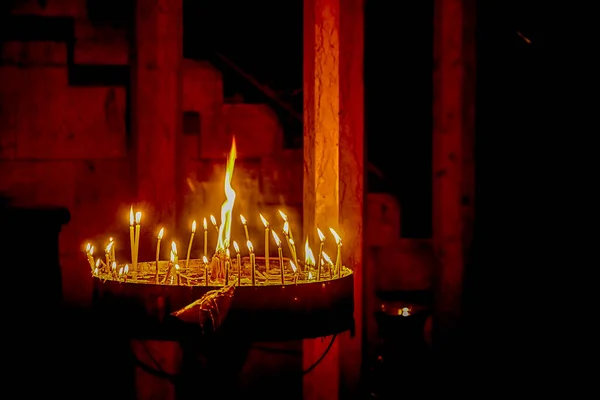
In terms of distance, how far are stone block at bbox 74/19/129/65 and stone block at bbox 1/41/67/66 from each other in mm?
111

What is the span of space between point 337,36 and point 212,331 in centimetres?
214

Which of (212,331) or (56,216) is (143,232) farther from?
(212,331)

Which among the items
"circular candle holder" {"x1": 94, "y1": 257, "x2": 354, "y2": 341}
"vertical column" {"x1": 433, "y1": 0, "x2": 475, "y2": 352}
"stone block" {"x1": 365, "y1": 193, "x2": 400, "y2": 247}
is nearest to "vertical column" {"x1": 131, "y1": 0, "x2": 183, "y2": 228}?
"circular candle holder" {"x1": 94, "y1": 257, "x2": 354, "y2": 341}

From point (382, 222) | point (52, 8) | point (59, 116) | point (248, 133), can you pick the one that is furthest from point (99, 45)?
point (382, 222)

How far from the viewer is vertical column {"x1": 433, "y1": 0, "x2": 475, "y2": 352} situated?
3.94 m

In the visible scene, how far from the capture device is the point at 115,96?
435 centimetres

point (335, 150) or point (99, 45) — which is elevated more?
point (99, 45)

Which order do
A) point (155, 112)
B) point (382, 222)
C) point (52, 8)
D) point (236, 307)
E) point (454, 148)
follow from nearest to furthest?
point (236, 307)
point (155, 112)
point (454, 148)
point (52, 8)
point (382, 222)

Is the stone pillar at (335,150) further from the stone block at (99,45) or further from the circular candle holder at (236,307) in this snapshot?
the stone block at (99,45)

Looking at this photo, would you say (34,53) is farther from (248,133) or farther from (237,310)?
(237,310)

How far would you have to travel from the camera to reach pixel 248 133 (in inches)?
183

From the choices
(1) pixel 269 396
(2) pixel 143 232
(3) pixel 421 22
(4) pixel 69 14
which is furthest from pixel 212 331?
(3) pixel 421 22

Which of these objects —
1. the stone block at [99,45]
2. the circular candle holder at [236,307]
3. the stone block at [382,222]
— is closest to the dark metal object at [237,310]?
the circular candle holder at [236,307]

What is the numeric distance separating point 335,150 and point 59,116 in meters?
2.02
